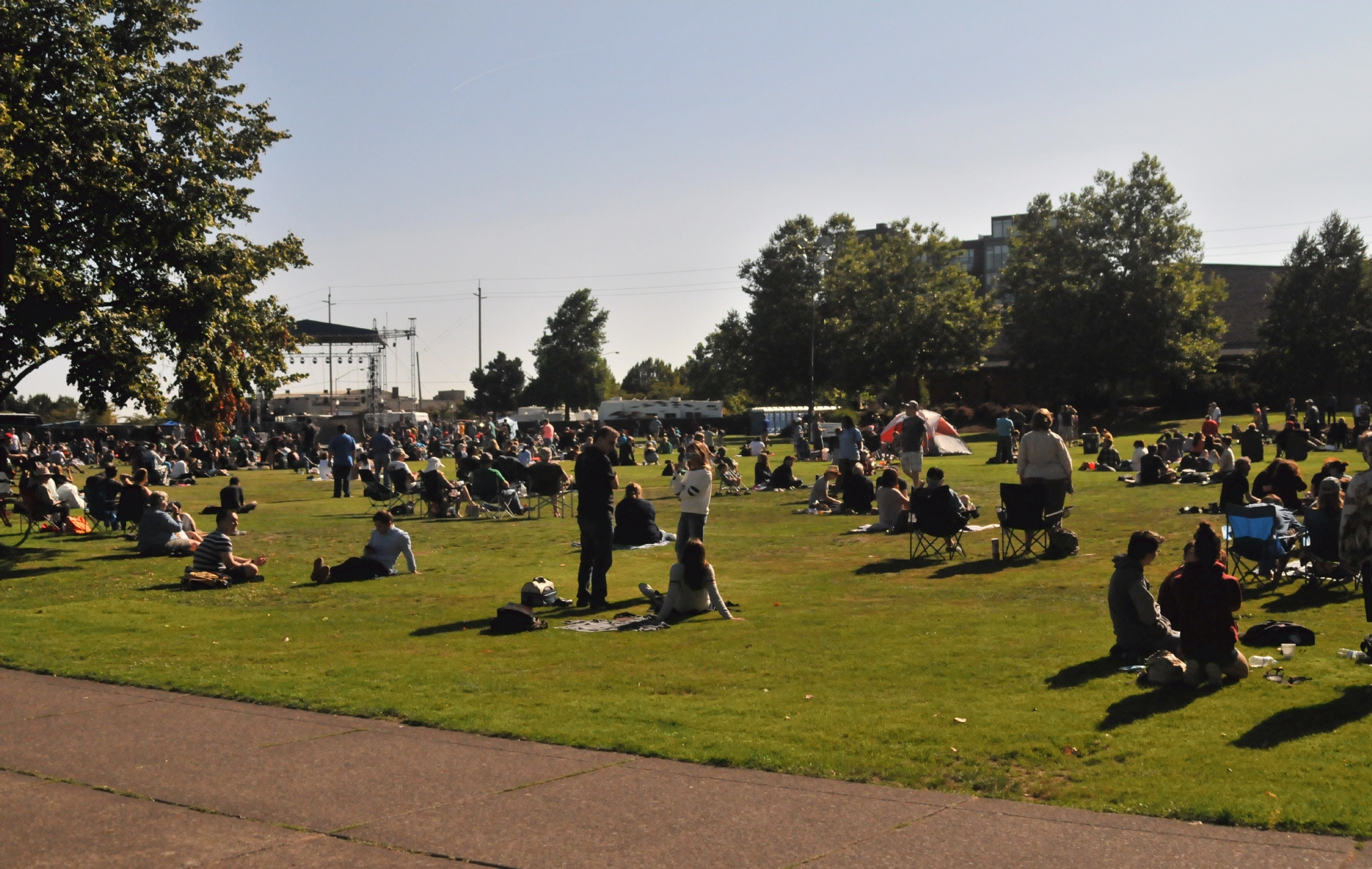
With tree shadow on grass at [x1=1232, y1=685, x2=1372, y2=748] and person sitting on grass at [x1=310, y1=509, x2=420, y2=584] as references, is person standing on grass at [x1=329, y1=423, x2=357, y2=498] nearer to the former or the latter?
person sitting on grass at [x1=310, y1=509, x2=420, y2=584]

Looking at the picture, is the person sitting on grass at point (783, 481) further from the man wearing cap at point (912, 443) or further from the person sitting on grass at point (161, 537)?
the person sitting on grass at point (161, 537)

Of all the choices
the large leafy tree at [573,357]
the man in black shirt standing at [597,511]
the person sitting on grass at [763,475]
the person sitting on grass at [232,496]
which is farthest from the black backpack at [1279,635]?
the large leafy tree at [573,357]

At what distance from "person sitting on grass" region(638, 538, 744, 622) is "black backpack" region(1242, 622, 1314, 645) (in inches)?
178

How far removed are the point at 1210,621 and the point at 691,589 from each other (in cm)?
504

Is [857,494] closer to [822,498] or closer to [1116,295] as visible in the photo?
[822,498]

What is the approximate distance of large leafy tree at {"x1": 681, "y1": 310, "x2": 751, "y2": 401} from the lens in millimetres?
85438

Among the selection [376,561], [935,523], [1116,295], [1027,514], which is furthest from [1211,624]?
[1116,295]

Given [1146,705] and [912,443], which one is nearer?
[1146,705]

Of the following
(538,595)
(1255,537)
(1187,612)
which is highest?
(1255,537)

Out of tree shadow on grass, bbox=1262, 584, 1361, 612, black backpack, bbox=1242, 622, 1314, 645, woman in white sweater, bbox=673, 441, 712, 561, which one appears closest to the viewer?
black backpack, bbox=1242, 622, 1314, 645

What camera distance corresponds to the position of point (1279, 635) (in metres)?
9.81

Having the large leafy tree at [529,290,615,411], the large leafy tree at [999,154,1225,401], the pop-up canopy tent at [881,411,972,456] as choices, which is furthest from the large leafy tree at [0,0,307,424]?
the large leafy tree at [529,290,615,411]

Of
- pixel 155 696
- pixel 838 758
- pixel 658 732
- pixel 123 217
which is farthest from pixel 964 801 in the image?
pixel 123 217

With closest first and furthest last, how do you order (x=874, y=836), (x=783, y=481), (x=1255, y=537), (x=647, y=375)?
(x=874, y=836), (x=1255, y=537), (x=783, y=481), (x=647, y=375)
